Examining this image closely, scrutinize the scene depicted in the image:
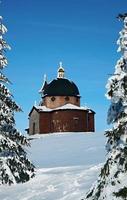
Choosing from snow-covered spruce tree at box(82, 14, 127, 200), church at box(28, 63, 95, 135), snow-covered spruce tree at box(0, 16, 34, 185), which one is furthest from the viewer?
church at box(28, 63, 95, 135)

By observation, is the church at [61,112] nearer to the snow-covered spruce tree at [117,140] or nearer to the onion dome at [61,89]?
the onion dome at [61,89]

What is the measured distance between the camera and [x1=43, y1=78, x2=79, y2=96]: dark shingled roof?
3076 inches

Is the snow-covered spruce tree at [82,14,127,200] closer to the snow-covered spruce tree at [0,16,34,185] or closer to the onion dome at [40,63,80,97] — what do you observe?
the snow-covered spruce tree at [0,16,34,185]

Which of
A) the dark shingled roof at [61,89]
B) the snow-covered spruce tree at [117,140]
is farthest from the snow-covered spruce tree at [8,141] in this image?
the dark shingled roof at [61,89]

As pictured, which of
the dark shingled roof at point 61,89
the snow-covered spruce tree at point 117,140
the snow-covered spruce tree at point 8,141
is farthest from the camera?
the dark shingled roof at point 61,89

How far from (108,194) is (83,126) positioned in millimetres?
66465

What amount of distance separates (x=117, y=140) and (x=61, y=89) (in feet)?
227

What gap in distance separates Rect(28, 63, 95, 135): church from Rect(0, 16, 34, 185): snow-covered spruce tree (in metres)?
55.5

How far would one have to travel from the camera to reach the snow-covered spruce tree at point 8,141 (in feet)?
59.9

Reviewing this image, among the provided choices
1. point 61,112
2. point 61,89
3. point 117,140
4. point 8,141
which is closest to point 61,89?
point 61,89

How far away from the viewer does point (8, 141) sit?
60.3 feet

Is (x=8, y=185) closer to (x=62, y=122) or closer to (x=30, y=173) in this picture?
(x=30, y=173)

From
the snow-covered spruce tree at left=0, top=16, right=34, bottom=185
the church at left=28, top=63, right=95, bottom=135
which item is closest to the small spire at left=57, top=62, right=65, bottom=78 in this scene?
the church at left=28, top=63, right=95, bottom=135

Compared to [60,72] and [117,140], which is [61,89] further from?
[117,140]
